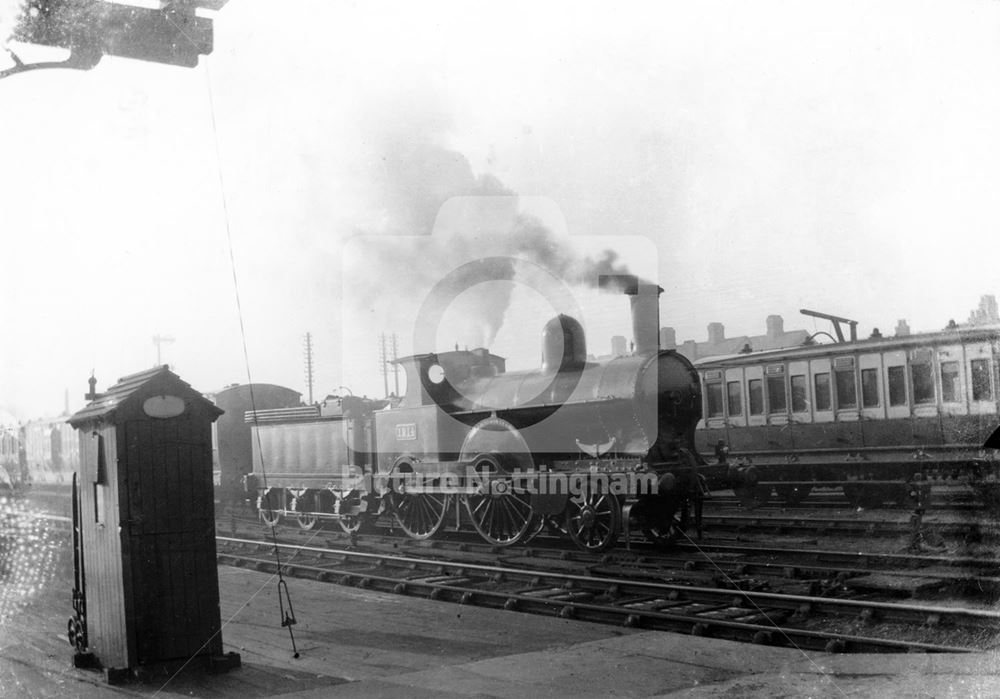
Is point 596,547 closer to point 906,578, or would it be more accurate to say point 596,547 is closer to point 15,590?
point 906,578

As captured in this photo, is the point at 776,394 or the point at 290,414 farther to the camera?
the point at 776,394

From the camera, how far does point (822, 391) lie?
18172 mm

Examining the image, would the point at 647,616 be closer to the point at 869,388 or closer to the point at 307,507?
the point at 869,388

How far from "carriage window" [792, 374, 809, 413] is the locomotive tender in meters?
0.02

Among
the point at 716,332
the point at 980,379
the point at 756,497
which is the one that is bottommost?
the point at 756,497

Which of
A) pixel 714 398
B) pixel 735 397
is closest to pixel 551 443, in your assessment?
pixel 735 397

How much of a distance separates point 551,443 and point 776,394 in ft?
27.6

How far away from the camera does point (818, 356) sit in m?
18.3

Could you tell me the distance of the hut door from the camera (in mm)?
6285

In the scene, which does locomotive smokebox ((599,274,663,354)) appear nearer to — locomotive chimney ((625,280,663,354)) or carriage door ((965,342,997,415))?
locomotive chimney ((625,280,663,354))

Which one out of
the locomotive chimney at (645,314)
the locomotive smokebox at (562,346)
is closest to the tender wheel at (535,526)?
the locomotive smokebox at (562,346)

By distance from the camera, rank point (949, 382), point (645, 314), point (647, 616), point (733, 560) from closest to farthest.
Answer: point (647, 616), point (733, 560), point (645, 314), point (949, 382)

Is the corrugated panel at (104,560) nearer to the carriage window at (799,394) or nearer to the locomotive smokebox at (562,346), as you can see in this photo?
the locomotive smokebox at (562,346)

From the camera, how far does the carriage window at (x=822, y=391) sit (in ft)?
59.3
